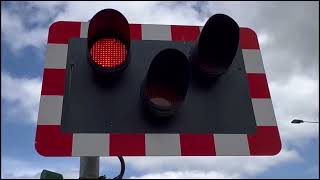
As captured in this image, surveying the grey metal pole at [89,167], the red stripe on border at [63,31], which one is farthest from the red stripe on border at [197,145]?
the red stripe on border at [63,31]

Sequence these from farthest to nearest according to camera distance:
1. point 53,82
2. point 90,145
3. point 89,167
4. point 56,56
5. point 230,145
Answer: point 56,56, point 53,82, point 230,145, point 90,145, point 89,167

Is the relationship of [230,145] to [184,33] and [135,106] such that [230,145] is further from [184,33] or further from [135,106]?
[184,33]

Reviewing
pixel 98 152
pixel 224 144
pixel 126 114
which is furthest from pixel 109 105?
pixel 224 144

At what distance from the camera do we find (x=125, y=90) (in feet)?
7.61

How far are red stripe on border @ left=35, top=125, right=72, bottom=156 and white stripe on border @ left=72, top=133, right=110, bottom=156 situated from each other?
4 cm

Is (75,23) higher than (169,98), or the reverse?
(75,23)

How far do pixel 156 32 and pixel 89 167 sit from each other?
1.08 meters

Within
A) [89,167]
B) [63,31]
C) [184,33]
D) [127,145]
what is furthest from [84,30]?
[89,167]

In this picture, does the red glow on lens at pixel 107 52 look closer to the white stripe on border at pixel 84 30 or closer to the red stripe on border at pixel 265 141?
the white stripe on border at pixel 84 30

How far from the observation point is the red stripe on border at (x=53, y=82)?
7.66 feet

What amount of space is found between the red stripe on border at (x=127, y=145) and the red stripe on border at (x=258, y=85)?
772 millimetres

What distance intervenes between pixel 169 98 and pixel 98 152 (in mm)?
461

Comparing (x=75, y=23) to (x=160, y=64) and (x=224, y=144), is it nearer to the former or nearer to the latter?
(x=160, y=64)

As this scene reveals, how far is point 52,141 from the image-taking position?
217cm
